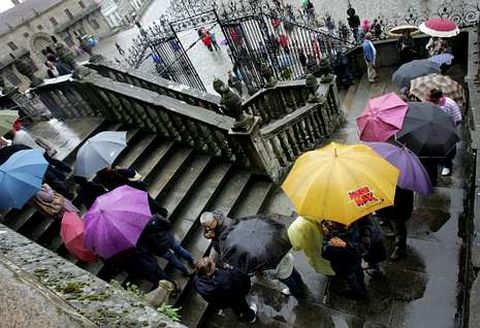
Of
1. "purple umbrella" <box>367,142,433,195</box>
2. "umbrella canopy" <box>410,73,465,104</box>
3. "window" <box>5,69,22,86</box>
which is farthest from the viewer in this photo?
"window" <box>5,69,22,86</box>

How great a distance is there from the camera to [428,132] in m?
5.15

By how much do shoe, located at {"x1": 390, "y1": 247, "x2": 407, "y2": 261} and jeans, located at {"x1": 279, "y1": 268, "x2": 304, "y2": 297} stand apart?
1353 mm

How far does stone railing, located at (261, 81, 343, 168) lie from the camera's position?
7.42 metres

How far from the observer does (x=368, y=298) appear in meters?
5.07

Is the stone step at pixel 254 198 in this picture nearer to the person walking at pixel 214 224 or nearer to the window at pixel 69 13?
the person walking at pixel 214 224

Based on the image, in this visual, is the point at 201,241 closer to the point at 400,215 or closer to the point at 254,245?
the point at 254,245

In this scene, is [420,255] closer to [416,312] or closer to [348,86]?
[416,312]

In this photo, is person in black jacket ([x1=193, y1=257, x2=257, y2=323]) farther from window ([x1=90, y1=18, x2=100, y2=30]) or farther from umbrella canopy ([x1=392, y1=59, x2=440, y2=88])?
window ([x1=90, y1=18, x2=100, y2=30])

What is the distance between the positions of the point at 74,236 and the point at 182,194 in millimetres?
2085

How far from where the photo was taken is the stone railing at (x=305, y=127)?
292 inches

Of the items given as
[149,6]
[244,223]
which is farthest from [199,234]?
[149,6]

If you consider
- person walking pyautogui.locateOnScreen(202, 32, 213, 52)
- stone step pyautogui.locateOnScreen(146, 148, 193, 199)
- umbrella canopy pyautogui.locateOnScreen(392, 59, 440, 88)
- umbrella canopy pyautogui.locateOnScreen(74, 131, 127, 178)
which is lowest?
person walking pyautogui.locateOnScreen(202, 32, 213, 52)

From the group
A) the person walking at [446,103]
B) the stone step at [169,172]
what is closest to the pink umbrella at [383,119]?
the person walking at [446,103]

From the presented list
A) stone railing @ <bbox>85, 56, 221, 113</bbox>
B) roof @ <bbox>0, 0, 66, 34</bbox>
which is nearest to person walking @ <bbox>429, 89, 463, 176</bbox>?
stone railing @ <bbox>85, 56, 221, 113</bbox>
